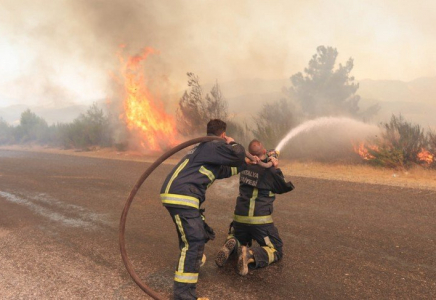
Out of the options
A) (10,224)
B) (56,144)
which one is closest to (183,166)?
(10,224)

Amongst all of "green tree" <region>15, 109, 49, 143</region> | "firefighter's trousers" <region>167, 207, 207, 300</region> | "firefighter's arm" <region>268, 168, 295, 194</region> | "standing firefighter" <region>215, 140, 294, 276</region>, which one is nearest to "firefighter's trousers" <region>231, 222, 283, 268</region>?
"standing firefighter" <region>215, 140, 294, 276</region>

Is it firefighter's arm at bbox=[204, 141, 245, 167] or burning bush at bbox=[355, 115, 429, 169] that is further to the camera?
burning bush at bbox=[355, 115, 429, 169]

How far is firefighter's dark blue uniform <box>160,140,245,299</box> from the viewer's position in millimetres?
2814

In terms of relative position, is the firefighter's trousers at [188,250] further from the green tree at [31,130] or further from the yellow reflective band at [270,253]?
the green tree at [31,130]

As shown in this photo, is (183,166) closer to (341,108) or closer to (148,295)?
(148,295)

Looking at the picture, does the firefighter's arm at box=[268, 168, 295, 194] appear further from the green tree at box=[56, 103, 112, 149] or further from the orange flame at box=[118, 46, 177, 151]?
the green tree at box=[56, 103, 112, 149]

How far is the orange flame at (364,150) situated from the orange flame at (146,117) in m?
9.40

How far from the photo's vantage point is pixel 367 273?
332 cm

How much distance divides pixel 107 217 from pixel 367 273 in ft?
13.7

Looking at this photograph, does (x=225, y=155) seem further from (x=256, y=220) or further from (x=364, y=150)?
(x=364, y=150)

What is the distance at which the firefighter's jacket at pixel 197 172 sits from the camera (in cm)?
289

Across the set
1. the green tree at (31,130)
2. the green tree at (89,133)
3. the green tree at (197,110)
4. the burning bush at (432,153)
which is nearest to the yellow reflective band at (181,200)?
the burning bush at (432,153)

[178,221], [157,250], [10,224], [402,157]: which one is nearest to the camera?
[178,221]

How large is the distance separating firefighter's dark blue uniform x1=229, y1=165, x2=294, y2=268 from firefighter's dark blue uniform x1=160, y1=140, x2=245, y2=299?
0.67 metres
